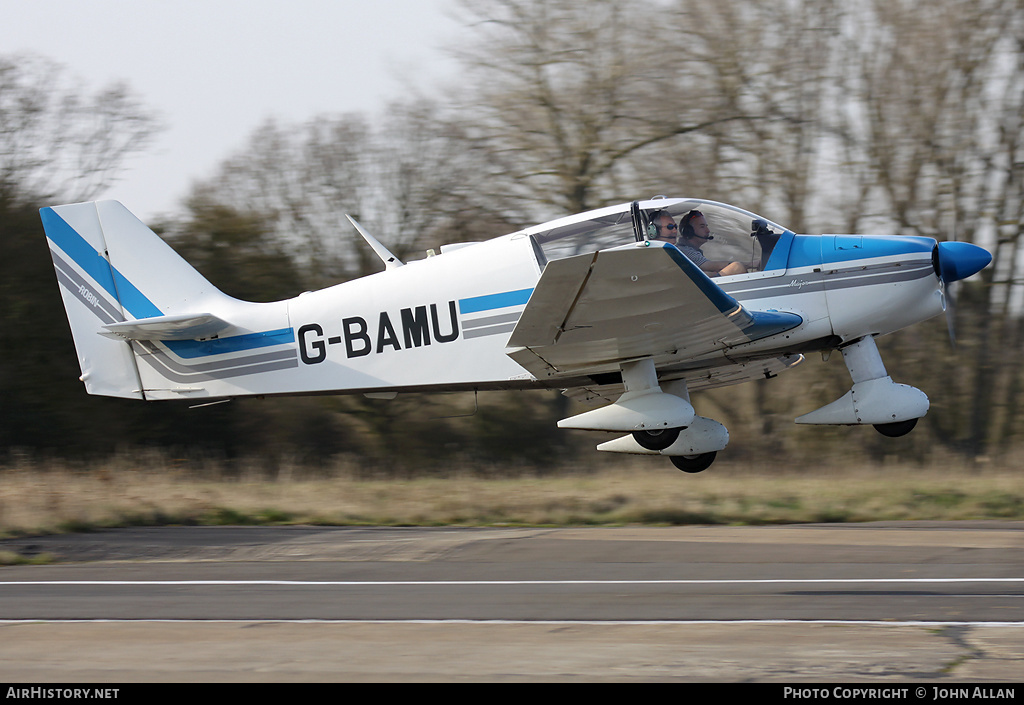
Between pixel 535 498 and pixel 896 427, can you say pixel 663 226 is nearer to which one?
pixel 896 427

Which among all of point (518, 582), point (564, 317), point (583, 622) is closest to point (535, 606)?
point (583, 622)

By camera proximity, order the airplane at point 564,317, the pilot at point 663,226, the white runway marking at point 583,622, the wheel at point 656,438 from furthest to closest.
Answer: the wheel at point 656,438
the pilot at point 663,226
the airplane at point 564,317
the white runway marking at point 583,622

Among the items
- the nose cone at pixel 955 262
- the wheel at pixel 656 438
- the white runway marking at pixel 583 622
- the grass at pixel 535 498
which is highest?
the nose cone at pixel 955 262

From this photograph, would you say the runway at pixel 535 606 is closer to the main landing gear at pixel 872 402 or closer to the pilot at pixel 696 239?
the main landing gear at pixel 872 402

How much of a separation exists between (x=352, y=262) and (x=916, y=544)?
11256 mm

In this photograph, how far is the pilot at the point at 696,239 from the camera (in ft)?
24.9

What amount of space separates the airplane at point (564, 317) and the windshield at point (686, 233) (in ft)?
0.05

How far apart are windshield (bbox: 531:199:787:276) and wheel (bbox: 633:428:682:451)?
4.58ft

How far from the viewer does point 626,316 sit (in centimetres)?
724

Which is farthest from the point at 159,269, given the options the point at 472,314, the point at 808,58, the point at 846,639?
the point at 808,58

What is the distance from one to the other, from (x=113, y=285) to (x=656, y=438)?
5.43 m

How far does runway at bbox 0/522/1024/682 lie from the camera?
193 inches

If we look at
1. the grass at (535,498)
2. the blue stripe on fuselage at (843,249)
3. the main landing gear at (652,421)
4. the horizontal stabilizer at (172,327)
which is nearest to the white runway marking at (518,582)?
the main landing gear at (652,421)

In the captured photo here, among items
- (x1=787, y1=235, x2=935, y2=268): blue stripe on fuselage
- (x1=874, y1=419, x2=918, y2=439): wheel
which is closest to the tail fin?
(x1=787, y1=235, x2=935, y2=268): blue stripe on fuselage
